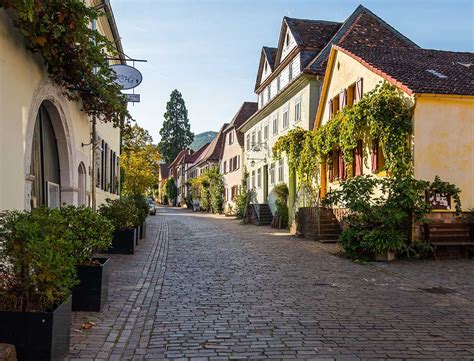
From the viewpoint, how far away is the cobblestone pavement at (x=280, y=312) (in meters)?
5.48

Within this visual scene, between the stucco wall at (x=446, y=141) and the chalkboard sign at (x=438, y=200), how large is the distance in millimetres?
585

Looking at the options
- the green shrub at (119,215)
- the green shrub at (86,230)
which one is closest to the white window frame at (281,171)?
the green shrub at (119,215)

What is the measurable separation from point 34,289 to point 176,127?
83.7m

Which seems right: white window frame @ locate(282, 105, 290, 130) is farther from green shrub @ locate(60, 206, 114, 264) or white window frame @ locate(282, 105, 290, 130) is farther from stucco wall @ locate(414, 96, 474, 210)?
green shrub @ locate(60, 206, 114, 264)

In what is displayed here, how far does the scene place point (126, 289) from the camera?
29.3 feet

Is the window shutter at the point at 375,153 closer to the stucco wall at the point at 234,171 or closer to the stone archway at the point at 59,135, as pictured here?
the stone archway at the point at 59,135

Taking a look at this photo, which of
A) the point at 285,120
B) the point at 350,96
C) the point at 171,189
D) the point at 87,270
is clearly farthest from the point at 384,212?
the point at 171,189

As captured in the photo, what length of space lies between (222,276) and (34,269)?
6.35 meters

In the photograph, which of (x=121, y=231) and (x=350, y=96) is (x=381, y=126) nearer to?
(x=350, y=96)

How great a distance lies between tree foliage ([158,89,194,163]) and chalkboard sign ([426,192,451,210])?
244ft

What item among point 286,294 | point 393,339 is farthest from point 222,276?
point 393,339

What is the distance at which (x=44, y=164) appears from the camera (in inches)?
402

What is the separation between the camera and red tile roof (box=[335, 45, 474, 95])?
15156 mm

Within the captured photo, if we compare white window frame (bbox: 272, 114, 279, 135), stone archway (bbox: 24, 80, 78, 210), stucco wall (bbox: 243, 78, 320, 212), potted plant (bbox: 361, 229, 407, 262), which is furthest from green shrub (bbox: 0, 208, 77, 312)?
white window frame (bbox: 272, 114, 279, 135)
